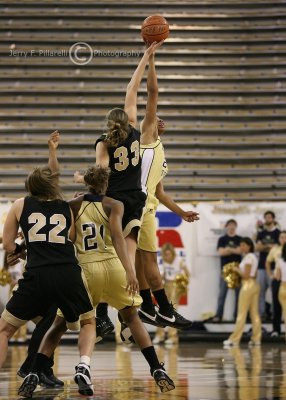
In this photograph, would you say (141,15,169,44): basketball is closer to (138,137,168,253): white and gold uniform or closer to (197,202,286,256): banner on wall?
(138,137,168,253): white and gold uniform

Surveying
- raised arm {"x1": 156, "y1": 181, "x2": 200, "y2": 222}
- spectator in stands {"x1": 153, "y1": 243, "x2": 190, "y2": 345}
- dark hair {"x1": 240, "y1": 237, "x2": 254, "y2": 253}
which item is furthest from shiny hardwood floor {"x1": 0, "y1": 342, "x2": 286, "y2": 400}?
dark hair {"x1": 240, "y1": 237, "x2": 254, "y2": 253}

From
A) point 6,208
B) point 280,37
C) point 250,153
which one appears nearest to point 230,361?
point 6,208

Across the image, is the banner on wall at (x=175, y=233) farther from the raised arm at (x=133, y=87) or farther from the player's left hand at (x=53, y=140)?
the raised arm at (x=133, y=87)

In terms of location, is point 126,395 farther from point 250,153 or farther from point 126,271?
point 250,153

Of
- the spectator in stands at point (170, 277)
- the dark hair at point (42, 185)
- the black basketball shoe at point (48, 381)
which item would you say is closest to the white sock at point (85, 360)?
the black basketball shoe at point (48, 381)

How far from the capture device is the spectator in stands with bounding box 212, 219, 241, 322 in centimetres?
1579

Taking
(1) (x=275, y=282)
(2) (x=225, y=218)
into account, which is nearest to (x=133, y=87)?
(1) (x=275, y=282)

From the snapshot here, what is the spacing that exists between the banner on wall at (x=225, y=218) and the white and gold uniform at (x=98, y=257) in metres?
9.12

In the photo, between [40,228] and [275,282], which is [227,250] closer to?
[275,282]

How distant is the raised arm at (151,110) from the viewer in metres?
7.52

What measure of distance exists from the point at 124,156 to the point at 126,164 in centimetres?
7

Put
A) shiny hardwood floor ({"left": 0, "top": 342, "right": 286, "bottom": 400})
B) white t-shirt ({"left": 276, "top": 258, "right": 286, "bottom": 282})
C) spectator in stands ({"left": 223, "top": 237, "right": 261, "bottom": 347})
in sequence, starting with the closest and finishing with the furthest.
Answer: shiny hardwood floor ({"left": 0, "top": 342, "right": 286, "bottom": 400})
white t-shirt ({"left": 276, "top": 258, "right": 286, "bottom": 282})
spectator in stands ({"left": 223, "top": 237, "right": 261, "bottom": 347})

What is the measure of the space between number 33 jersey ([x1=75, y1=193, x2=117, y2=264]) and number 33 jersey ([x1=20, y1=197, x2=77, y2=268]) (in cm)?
34

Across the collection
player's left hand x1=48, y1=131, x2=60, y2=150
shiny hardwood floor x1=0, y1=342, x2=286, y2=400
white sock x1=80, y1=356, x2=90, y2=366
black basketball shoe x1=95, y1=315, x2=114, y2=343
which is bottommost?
shiny hardwood floor x1=0, y1=342, x2=286, y2=400
